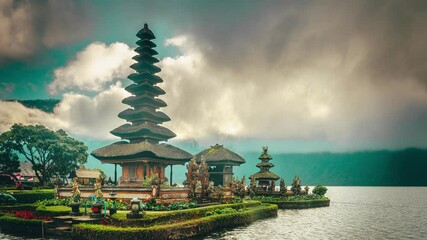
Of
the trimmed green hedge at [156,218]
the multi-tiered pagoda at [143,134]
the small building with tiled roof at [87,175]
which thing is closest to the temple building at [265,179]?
the multi-tiered pagoda at [143,134]

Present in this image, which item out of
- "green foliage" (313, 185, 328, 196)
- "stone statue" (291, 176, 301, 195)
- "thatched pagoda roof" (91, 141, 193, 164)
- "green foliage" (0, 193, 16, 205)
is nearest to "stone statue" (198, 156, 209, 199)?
"thatched pagoda roof" (91, 141, 193, 164)

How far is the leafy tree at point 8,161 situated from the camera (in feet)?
224

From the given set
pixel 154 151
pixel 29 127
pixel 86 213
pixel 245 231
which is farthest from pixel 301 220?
pixel 29 127

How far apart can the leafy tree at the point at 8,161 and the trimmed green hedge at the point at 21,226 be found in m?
40.0

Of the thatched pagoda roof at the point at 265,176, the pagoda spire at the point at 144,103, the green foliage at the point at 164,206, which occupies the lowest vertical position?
the green foliage at the point at 164,206

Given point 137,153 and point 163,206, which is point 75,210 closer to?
point 163,206

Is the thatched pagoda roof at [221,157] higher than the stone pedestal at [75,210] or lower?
higher

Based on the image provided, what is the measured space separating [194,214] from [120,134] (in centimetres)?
2101

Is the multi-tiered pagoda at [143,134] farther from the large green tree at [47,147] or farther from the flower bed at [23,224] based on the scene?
the large green tree at [47,147]

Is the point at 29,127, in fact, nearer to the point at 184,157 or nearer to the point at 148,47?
the point at 148,47

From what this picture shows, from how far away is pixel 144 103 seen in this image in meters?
53.2

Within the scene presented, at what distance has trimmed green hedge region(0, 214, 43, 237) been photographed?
3078 cm

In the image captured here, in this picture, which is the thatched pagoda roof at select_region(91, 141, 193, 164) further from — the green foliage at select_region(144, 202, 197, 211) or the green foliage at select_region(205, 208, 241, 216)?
the green foliage at select_region(205, 208, 241, 216)

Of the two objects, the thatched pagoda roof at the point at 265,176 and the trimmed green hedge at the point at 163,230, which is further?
the thatched pagoda roof at the point at 265,176
